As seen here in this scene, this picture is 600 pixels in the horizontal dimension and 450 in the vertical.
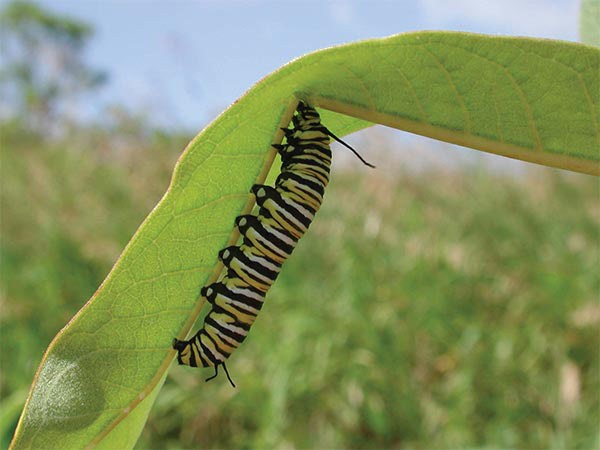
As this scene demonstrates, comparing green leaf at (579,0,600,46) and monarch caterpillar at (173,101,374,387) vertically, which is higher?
green leaf at (579,0,600,46)

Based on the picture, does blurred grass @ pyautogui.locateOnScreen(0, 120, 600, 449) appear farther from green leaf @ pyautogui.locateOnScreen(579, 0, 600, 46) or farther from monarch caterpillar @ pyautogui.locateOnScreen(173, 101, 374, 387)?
green leaf @ pyautogui.locateOnScreen(579, 0, 600, 46)

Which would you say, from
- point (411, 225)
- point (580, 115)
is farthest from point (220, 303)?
point (411, 225)

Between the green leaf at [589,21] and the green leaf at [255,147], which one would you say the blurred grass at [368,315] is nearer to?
the green leaf at [255,147]

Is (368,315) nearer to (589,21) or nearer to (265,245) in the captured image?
(265,245)

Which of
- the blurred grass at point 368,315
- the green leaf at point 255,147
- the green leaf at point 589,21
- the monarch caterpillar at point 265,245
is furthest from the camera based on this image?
the blurred grass at point 368,315

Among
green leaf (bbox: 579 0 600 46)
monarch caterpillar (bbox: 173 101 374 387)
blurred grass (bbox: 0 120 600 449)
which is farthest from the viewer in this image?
blurred grass (bbox: 0 120 600 449)

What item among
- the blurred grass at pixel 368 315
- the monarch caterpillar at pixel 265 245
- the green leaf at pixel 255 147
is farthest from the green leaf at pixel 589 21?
the blurred grass at pixel 368 315

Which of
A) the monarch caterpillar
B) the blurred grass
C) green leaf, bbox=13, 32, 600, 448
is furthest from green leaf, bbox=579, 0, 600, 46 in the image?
the blurred grass
